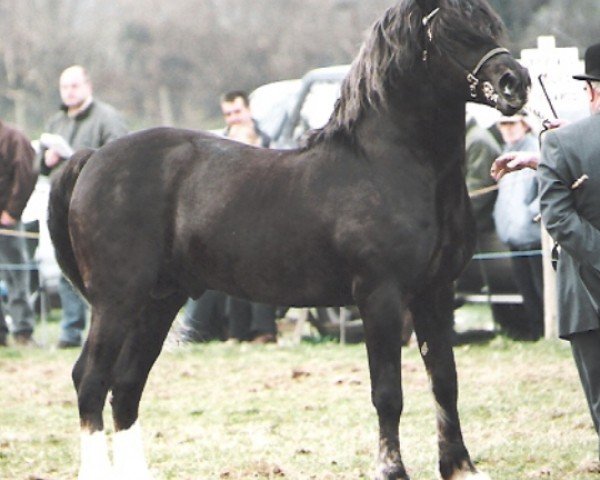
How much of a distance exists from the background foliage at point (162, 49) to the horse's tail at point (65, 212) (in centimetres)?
2928

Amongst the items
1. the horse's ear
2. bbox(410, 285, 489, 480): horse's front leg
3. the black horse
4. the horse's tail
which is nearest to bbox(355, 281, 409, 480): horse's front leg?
the black horse

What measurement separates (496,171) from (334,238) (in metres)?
0.82

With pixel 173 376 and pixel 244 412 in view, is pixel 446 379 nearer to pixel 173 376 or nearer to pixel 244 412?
pixel 244 412

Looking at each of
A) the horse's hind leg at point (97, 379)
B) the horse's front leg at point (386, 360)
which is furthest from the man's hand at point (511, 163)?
the horse's hind leg at point (97, 379)

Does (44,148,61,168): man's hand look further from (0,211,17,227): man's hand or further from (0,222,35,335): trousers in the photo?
(0,222,35,335): trousers

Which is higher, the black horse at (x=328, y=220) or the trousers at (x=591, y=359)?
the black horse at (x=328, y=220)

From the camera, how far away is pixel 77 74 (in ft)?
44.8

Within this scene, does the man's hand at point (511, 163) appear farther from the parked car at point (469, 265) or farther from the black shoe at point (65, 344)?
the black shoe at point (65, 344)

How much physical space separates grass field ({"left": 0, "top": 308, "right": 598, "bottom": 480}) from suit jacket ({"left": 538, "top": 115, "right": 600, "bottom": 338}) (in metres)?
1.26

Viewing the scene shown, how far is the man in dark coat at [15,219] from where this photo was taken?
14312mm

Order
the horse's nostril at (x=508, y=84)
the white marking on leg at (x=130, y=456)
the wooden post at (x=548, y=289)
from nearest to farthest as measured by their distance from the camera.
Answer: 1. the horse's nostril at (x=508, y=84)
2. the white marking on leg at (x=130, y=456)
3. the wooden post at (x=548, y=289)

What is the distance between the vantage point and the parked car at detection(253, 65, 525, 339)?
13602mm

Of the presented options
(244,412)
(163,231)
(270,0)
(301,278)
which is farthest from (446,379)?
(270,0)

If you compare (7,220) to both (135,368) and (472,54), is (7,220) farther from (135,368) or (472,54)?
(472,54)
